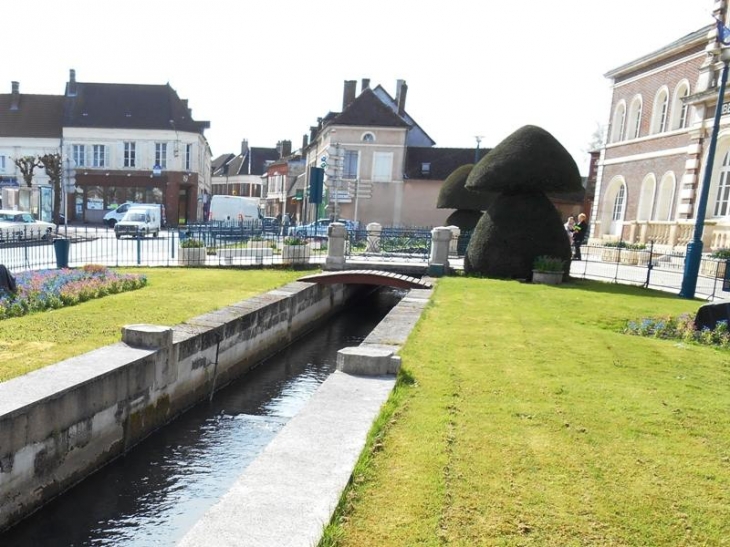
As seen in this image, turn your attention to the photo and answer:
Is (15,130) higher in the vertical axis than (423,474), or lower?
higher

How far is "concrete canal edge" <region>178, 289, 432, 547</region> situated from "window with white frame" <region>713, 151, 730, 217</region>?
21.2 metres

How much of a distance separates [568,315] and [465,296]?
8.51 ft

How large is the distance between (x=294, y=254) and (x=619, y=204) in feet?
66.2

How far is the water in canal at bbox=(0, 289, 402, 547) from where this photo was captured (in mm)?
5270

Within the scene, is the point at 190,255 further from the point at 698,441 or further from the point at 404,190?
the point at 404,190

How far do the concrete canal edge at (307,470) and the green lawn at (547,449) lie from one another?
16cm

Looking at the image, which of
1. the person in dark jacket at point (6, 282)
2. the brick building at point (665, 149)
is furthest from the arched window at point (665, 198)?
the person in dark jacket at point (6, 282)

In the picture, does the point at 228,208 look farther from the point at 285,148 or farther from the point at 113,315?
the point at 285,148

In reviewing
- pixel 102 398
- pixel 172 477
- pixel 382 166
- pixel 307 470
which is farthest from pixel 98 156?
pixel 307 470

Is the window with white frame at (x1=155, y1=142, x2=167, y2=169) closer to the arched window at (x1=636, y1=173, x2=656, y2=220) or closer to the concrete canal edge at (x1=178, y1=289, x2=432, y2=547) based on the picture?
the arched window at (x1=636, y1=173, x2=656, y2=220)

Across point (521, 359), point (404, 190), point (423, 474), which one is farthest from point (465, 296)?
point (404, 190)

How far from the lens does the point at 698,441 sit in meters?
4.62

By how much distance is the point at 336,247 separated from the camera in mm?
17641

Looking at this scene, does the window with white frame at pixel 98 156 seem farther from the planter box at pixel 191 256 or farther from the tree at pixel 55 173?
the planter box at pixel 191 256
